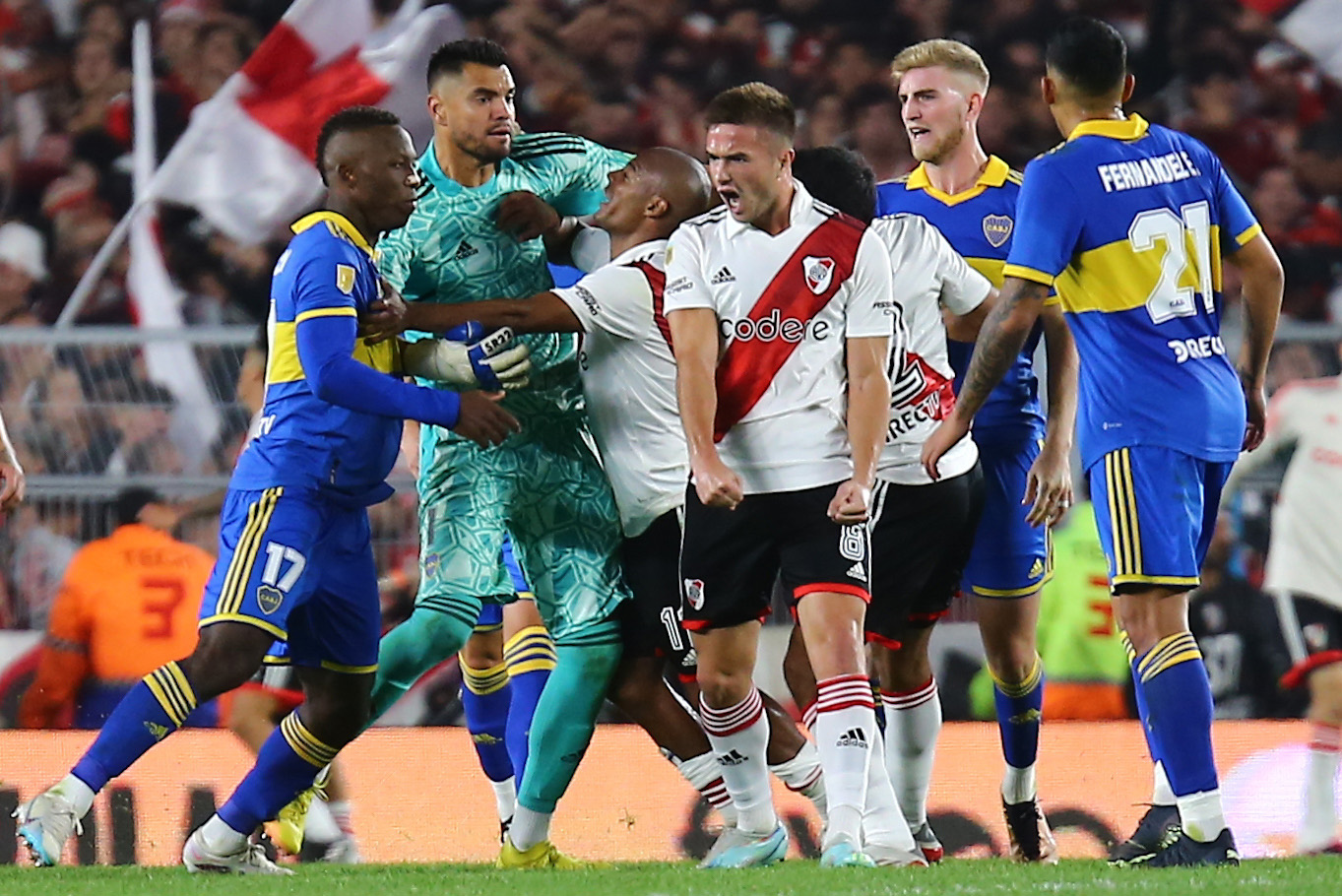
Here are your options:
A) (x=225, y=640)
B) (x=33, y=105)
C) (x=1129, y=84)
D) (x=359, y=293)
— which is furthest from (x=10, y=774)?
(x=33, y=105)

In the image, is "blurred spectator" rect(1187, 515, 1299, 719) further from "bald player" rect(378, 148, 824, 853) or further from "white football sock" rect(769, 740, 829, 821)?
"bald player" rect(378, 148, 824, 853)

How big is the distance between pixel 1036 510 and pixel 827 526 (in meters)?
0.67

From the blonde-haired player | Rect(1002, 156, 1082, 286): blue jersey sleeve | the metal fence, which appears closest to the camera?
Rect(1002, 156, 1082, 286): blue jersey sleeve

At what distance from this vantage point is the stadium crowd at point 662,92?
9664mm

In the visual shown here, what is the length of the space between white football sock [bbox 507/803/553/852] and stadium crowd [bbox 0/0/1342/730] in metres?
4.93

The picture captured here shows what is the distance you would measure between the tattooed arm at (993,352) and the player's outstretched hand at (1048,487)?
1.09 feet

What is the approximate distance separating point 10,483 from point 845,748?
7.51 ft

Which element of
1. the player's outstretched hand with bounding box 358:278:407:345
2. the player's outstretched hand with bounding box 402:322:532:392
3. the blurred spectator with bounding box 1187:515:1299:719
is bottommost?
the blurred spectator with bounding box 1187:515:1299:719

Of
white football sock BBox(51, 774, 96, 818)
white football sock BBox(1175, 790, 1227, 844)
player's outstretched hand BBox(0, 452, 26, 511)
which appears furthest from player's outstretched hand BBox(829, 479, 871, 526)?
player's outstretched hand BBox(0, 452, 26, 511)

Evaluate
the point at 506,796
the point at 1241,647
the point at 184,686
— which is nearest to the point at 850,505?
the point at 184,686

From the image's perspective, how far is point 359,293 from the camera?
15.6 ft

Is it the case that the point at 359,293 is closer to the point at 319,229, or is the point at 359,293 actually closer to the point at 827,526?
the point at 319,229

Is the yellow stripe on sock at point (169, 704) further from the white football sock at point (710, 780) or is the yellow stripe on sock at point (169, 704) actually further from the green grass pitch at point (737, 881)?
the white football sock at point (710, 780)

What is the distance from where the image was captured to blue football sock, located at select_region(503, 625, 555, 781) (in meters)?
5.65
